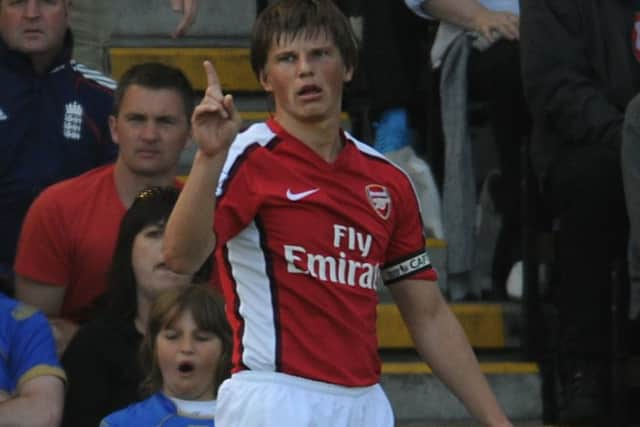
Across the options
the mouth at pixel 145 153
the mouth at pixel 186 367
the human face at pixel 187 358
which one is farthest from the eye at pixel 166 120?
the mouth at pixel 186 367

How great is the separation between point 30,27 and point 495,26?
1.77m

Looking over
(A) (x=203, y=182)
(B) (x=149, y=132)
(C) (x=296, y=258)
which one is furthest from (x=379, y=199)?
(B) (x=149, y=132)

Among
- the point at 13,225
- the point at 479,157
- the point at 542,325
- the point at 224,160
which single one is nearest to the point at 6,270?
the point at 13,225

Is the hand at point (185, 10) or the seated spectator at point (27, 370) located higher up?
the hand at point (185, 10)

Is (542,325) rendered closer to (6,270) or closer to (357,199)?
(6,270)

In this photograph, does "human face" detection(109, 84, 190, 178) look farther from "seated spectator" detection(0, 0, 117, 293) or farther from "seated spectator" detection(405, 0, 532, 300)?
"seated spectator" detection(405, 0, 532, 300)

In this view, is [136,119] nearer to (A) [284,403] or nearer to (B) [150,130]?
(B) [150,130]

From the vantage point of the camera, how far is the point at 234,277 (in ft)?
14.5

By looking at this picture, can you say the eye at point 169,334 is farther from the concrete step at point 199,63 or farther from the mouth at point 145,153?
the concrete step at point 199,63

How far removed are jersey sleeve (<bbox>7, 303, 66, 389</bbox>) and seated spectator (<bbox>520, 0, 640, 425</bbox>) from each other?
186 centimetres

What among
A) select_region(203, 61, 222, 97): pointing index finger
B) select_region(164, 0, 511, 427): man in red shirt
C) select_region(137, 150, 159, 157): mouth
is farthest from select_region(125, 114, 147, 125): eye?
select_region(203, 61, 222, 97): pointing index finger

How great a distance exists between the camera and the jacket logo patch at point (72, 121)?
6512 millimetres

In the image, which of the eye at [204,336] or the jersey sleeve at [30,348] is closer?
the eye at [204,336]

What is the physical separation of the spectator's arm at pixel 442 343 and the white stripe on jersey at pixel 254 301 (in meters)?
0.48
